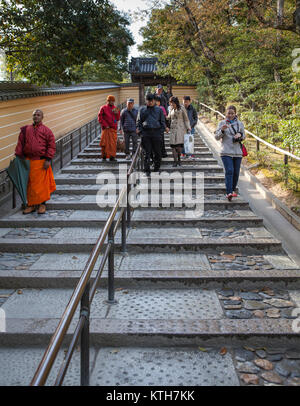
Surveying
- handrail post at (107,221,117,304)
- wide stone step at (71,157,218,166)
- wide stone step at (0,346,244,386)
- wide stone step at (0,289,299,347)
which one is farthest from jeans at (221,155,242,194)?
wide stone step at (0,346,244,386)

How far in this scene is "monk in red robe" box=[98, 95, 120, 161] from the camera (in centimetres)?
977

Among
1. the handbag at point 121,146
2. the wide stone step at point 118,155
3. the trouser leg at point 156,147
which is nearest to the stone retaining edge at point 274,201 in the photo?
the wide stone step at point 118,155

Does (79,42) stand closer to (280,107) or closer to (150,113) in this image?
(150,113)

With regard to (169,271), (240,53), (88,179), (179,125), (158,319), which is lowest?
(158,319)

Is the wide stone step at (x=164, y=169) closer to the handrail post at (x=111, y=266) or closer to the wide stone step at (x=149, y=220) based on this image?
the wide stone step at (x=149, y=220)

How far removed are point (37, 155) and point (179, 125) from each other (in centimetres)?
362

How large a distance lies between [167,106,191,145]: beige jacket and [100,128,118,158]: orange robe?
5.37ft

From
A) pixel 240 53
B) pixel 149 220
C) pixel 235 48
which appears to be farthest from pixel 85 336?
pixel 235 48

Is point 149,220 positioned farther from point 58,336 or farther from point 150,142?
point 58,336

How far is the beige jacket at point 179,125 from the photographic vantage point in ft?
29.7

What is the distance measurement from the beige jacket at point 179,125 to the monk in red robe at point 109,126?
1577 millimetres

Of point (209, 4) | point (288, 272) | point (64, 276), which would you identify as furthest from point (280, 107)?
point (64, 276)

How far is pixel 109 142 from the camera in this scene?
32.9 feet

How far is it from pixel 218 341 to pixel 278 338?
536mm
